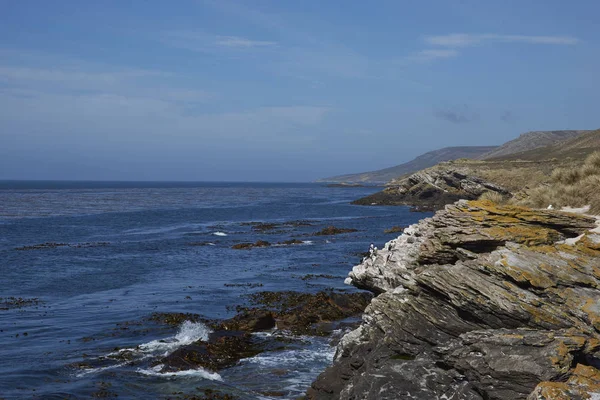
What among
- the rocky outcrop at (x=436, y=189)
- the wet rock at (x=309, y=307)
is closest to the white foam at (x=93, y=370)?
the wet rock at (x=309, y=307)

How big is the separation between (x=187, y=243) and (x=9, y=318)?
30461 millimetres

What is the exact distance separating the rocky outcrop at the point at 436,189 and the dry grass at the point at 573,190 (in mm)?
79534

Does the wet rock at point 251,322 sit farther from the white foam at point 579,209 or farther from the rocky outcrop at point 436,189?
the rocky outcrop at point 436,189

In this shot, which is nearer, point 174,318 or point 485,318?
point 485,318

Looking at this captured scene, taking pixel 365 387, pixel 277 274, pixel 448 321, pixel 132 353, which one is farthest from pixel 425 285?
pixel 277 274

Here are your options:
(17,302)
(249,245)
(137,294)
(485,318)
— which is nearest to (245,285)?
(137,294)

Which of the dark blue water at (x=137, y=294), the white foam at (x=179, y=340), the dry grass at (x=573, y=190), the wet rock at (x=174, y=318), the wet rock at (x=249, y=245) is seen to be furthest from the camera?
the wet rock at (x=249, y=245)

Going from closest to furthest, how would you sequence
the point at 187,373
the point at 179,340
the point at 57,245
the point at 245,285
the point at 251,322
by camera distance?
the point at 187,373, the point at 179,340, the point at 251,322, the point at 245,285, the point at 57,245

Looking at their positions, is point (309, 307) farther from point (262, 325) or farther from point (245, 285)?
→ point (245, 285)

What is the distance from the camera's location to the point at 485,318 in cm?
1461

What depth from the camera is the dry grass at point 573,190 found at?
20.0 meters

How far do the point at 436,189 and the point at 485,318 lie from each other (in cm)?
10937

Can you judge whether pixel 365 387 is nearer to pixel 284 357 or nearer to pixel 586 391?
pixel 586 391

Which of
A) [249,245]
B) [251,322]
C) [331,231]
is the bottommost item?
[251,322]
